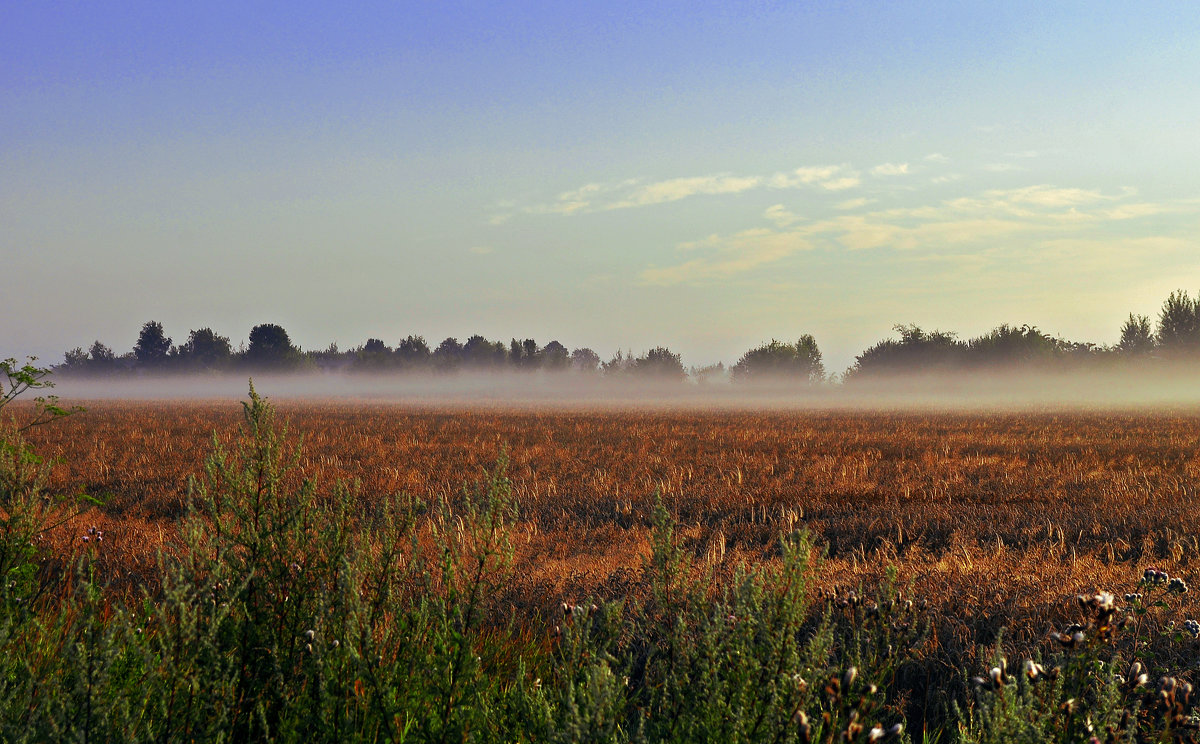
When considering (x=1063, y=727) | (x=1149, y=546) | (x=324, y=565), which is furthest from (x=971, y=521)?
(x=324, y=565)

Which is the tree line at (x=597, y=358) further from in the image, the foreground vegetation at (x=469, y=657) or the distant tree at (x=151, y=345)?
the foreground vegetation at (x=469, y=657)

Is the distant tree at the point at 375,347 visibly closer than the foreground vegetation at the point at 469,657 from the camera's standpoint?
No

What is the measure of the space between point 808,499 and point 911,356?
87016 millimetres

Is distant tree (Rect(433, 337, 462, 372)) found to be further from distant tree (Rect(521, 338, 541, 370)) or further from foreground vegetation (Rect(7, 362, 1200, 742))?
foreground vegetation (Rect(7, 362, 1200, 742))

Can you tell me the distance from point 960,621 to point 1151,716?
1.23m

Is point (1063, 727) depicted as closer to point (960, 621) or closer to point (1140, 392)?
point (960, 621)

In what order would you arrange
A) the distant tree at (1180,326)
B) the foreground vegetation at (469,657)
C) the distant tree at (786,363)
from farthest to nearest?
the distant tree at (786,363) → the distant tree at (1180,326) → the foreground vegetation at (469,657)

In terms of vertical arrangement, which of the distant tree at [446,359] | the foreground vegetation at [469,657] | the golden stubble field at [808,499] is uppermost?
the distant tree at [446,359]

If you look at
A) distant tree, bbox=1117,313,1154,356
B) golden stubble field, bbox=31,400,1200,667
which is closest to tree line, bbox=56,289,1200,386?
distant tree, bbox=1117,313,1154,356

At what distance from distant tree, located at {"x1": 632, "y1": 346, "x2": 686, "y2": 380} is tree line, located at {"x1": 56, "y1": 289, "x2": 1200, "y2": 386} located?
0.15 metres

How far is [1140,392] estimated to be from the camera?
63062mm

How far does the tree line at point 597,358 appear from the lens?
264 feet

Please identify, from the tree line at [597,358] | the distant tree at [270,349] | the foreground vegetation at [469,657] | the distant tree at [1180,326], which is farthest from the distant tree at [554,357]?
the foreground vegetation at [469,657]

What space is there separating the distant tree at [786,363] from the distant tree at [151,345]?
9095 cm
